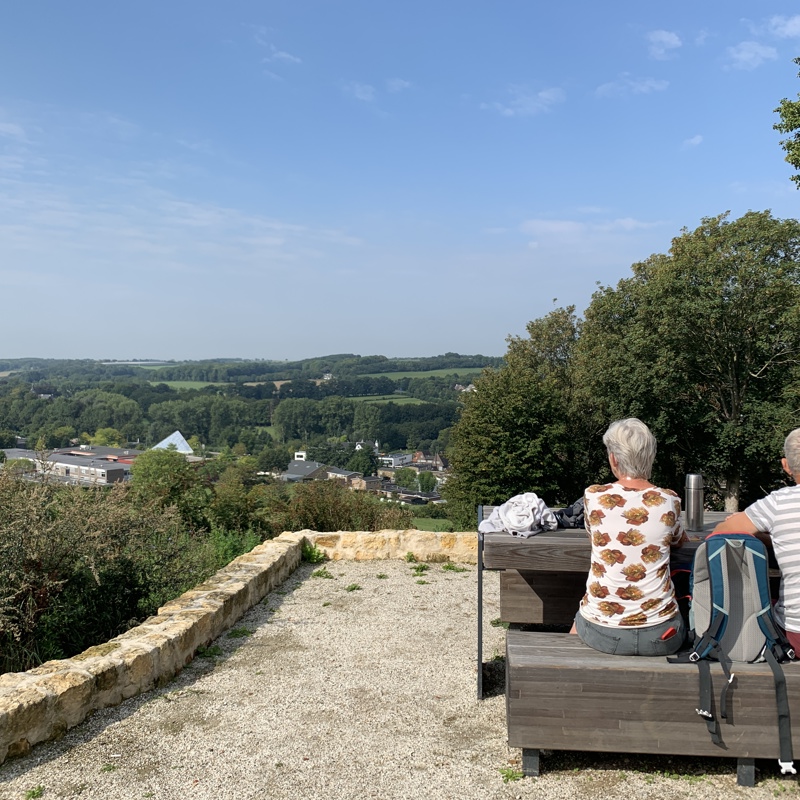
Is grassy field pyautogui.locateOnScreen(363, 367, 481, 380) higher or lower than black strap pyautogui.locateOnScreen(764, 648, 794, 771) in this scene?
higher

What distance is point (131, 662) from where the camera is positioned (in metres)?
3.51

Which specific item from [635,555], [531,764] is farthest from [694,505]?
[531,764]

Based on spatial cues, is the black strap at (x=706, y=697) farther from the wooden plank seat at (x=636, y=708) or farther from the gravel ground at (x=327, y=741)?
the gravel ground at (x=327, y=741)

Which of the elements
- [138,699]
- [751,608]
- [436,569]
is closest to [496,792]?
[751,608]

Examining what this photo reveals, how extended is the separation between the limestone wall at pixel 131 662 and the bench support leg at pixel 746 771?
2895 millimetres

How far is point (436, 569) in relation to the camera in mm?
6871

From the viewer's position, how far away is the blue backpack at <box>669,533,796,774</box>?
2609 mm

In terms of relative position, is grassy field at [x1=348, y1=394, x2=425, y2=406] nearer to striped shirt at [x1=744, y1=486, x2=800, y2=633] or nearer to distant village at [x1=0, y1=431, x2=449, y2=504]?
distant village at [x1=0, y1=431, x2=449, y2=504]

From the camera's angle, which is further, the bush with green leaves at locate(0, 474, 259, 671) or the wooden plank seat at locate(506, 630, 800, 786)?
the bush with green leaves at locate(0, 474, 259, 671)

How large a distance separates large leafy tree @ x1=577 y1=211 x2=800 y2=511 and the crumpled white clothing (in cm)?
1668

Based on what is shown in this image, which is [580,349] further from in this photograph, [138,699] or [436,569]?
[138,699]

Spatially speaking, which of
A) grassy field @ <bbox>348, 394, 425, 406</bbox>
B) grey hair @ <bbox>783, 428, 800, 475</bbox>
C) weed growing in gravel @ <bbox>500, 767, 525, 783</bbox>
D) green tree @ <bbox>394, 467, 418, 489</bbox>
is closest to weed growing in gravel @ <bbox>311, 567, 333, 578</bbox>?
weed growing in gravel @ <bbox>500, 767, 525, 783</bbox>

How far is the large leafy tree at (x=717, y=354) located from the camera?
19156mm

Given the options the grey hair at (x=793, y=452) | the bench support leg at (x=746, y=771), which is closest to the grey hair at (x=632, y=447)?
the grey hair at (x=793, y=452)
